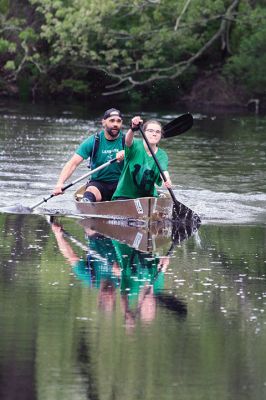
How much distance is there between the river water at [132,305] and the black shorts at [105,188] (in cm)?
Answer: 47

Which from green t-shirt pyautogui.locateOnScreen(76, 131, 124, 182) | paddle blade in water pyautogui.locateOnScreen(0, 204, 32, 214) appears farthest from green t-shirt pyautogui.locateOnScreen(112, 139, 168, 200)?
paddle blade in water pyautogui.locateOnScreen(0, 204, 32, 214)

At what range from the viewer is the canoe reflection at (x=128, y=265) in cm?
988

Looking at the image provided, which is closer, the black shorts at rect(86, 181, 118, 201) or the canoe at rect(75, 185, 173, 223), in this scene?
the canoe at rect(75, 185, 173, 223)

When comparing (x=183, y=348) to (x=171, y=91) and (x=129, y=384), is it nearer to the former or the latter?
(x=129, y=384)

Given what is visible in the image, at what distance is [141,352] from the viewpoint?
27.4ft

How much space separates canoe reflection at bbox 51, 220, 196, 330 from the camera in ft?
32.4

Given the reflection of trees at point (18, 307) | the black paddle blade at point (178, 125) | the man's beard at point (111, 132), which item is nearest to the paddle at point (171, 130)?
the black paddle blade at point (178, 125)

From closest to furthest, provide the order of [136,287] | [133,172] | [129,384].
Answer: [129,384], [136,287], [133,172]

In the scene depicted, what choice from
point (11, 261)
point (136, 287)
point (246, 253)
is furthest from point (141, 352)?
point (246, 253)

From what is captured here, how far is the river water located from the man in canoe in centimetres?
48

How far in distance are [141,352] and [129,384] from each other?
79 centimetres

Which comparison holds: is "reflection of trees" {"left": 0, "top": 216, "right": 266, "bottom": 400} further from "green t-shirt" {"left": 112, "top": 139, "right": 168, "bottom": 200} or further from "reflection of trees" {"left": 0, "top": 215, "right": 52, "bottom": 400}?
"green t-shirt" {"left": 112, "top": 139, "right": 168, "bottom": 200}

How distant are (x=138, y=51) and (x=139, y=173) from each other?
98.6 feet

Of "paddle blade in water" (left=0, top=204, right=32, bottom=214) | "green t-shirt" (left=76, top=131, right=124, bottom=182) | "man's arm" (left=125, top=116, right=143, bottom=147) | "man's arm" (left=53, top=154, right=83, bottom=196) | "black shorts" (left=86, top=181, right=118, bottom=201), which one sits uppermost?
"man's arm" (left=125, top=116, right=143, bottom=147)
